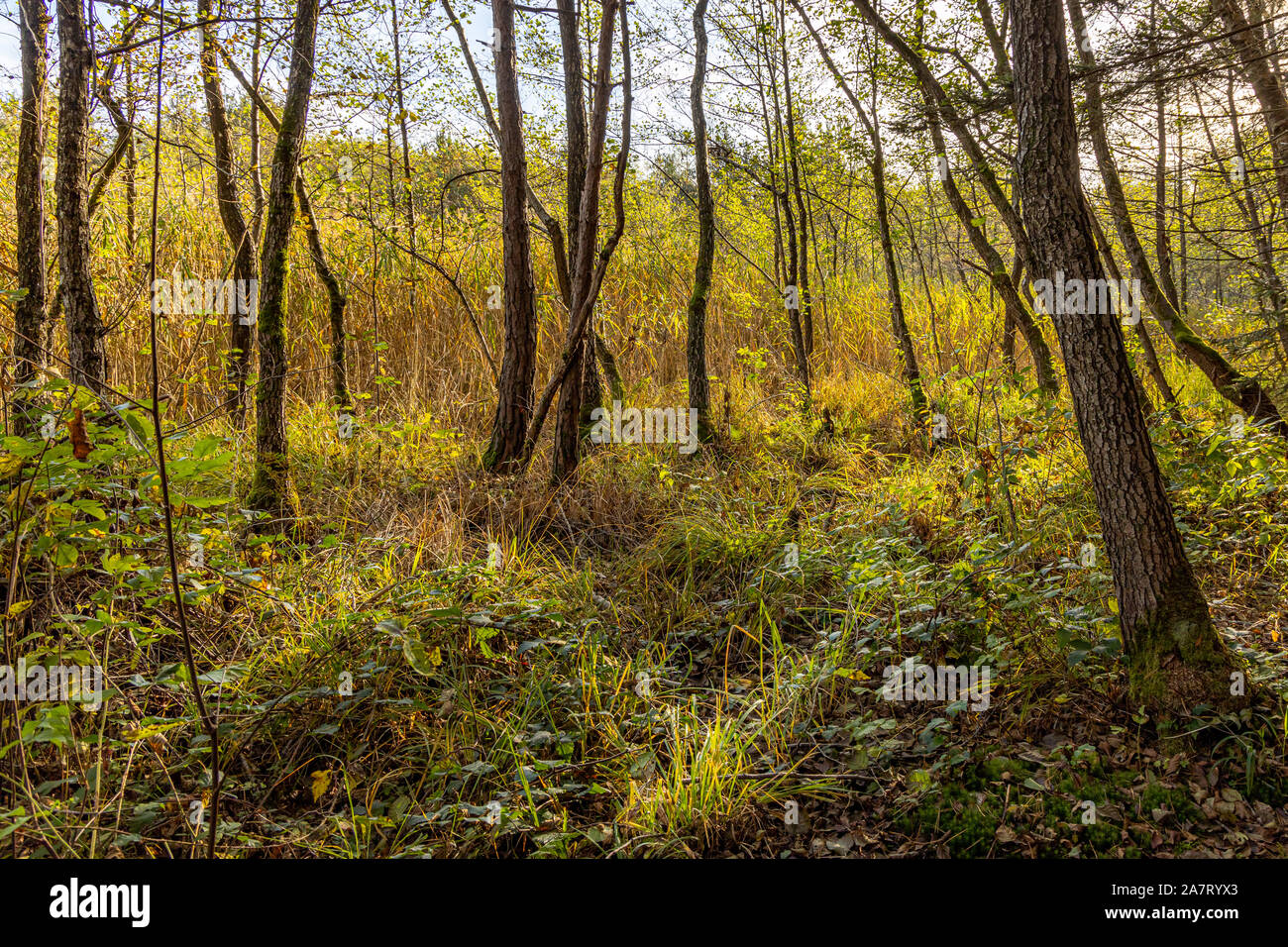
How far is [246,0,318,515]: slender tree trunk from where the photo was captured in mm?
3789

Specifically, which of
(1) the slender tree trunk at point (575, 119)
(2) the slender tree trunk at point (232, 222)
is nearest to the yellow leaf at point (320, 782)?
(2) the slender tree trunk at point (232, 222)

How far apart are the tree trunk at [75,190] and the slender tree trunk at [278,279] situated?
2.66 feet

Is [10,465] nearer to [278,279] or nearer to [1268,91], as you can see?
[278,279]

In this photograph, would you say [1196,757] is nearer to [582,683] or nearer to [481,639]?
[582,683]

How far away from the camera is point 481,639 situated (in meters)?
2.64

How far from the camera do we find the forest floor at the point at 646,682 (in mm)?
1987

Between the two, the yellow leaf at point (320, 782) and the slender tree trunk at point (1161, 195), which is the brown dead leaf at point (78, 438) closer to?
→ the yellow leaf at point (320, 782)

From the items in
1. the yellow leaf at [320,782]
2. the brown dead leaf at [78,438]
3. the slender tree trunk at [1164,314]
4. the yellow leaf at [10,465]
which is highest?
the slender tree trunk at [1164,314]

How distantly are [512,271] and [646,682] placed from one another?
3.12 metres

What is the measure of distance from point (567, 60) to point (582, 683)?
13.9 ft

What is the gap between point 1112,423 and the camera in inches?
91.1

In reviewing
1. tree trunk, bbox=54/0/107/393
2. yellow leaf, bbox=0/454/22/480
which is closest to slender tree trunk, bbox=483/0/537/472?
tree trunk, bbox=54/0/107/393
